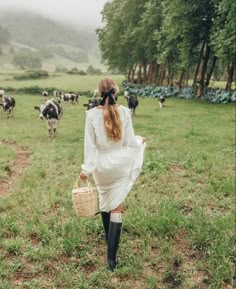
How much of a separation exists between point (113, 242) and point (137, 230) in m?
1.39

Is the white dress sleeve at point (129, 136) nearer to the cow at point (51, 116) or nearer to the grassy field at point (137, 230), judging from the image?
the grassy field at point (137, 230)

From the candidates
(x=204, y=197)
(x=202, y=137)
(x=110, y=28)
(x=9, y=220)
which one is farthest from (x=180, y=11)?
(x=9, y=220)

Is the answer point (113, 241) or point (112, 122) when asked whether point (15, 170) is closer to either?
point (113, 241)

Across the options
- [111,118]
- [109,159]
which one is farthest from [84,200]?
[111,118]

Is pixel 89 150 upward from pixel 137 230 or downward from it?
upward

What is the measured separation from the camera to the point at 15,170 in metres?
12.0

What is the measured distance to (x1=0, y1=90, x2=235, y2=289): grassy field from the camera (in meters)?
5.62

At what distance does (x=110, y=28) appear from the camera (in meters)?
58.6

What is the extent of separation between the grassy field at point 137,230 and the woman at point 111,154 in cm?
61

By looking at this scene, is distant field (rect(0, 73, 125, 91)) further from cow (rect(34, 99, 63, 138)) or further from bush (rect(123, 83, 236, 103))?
cow (rect(34, 99, 63, 138))

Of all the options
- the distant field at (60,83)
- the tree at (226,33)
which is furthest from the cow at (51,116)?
the distant field at (60,83)

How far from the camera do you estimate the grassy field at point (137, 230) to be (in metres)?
5.62

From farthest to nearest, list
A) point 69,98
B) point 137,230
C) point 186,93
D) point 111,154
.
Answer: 1. point 186,93
2. point 69,98
3. point 137,230
4. point 111,154

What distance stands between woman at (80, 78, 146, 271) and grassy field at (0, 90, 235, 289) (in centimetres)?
61
